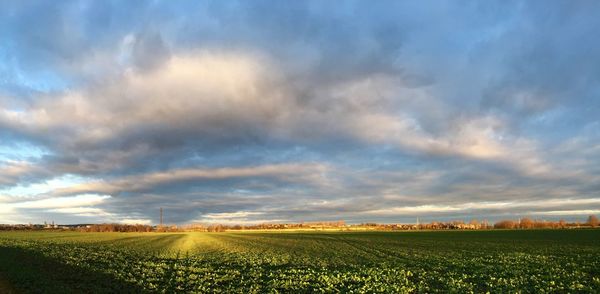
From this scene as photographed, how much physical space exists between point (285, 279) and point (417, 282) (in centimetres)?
988

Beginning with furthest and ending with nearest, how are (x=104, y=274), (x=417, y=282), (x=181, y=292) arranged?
(x=104, y=274)
(x=417, y=282)
(x=181, y=292)

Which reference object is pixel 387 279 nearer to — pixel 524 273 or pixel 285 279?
pixel 285 279

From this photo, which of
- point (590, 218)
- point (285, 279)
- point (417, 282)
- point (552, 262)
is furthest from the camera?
point (590, 218)

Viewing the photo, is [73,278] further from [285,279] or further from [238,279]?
[285,279]

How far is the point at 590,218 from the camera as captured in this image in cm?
19188

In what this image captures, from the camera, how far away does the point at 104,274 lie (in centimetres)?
3591

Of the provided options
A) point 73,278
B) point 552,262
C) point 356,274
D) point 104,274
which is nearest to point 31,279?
point 73,278

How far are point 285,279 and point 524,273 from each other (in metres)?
18.8

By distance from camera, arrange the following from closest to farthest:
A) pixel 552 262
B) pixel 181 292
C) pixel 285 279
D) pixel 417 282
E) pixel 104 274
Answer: pixel 181 292 < pixel 417 282 < pixel 285 279 < pixel 104 274 < pixel 552 262

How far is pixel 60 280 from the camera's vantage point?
32.8 meters

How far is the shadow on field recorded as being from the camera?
92.2ft

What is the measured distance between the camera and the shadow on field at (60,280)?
28.1 m

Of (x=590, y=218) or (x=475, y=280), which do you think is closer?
(x=475, y=280)

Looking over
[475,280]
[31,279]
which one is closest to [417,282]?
[475,280]
